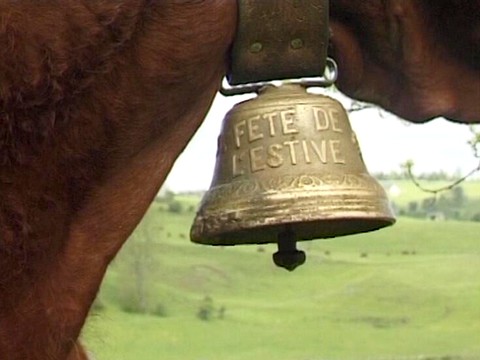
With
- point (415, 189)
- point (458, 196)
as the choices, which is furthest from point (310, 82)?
point (458, 196)

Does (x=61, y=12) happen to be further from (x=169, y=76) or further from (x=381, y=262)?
(x=381, y=262)

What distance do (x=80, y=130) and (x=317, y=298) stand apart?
50.9 inches

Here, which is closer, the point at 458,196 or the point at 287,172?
the point at 287,172

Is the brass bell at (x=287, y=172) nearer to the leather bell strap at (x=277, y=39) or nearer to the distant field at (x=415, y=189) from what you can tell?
the leather bell strap at (x=277, y=39)

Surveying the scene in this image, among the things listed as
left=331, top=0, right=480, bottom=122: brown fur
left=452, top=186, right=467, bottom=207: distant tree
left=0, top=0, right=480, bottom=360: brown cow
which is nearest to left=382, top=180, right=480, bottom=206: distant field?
left=452, top=186, right=467, bottom=207: distant tree

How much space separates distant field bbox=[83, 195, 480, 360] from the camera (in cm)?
170

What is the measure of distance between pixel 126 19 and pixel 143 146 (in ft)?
0.25

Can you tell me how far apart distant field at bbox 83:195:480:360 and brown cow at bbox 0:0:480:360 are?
0.99 m

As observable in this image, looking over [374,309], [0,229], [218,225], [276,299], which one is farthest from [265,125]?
[374,309]

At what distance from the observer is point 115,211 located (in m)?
0.62

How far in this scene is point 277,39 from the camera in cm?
66

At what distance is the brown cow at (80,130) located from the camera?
579 millimetres

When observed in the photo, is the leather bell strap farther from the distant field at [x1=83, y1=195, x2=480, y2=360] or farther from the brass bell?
the distant field at [x1=83, y1=195, x2=480, y2=360]

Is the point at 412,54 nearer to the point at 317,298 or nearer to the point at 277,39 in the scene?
the point at 277,39
